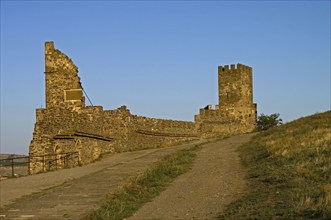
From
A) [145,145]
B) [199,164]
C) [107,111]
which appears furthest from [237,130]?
[199,164]

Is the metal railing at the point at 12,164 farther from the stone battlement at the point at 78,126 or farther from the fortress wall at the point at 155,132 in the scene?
the fortress wall at the point at 155,132

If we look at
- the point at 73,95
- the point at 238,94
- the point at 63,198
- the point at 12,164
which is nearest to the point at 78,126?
the point at 73,95

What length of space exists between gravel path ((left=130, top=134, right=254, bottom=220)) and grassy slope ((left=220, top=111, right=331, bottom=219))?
0.40m

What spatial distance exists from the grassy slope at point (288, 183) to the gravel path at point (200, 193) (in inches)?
15.9

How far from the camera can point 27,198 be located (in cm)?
1360

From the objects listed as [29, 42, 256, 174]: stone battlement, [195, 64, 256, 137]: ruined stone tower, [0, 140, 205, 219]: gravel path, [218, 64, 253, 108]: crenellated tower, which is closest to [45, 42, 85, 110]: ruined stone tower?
[29, 42, 256, 174]: stone battlement

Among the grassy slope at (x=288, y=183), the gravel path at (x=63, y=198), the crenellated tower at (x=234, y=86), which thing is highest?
the crenellated tower at (x=234, y=86)

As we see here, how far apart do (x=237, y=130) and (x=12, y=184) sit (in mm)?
29882

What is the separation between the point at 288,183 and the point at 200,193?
7.22ft

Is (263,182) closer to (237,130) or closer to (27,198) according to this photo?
(27,198)

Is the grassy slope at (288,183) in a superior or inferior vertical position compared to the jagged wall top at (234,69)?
inferior

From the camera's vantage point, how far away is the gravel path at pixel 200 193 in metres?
10.6

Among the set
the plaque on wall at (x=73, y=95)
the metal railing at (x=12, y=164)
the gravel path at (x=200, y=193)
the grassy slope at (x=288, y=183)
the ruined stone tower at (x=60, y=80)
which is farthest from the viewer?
the ruined stone tower at (x=60, y=80)

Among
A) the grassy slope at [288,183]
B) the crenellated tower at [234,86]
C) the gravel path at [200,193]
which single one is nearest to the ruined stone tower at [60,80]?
the gravel path at [200,193]
